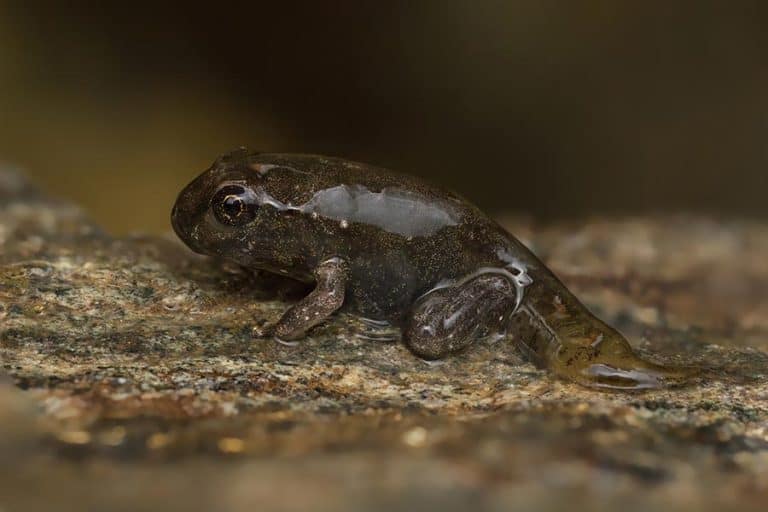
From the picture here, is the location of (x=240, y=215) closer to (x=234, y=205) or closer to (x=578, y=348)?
(x=234, y=205)

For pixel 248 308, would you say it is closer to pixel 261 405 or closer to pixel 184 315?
pixel 184 315

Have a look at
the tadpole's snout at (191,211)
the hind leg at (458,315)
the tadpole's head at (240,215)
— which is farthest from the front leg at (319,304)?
the tadpole's snout at (191,211)

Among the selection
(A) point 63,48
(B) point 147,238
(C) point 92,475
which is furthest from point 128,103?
(C) point 92,475

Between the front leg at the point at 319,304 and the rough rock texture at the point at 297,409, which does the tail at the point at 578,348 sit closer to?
the rough rock texture at the point at 297,409

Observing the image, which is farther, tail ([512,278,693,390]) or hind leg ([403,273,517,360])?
hind leg ([403,273,517,360])

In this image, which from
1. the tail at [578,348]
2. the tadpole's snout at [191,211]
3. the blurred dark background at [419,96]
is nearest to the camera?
the tail at [578,348]

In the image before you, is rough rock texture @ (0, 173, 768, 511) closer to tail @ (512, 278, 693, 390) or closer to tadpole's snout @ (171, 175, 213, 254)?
tail @ (512, 278, 693, 390)

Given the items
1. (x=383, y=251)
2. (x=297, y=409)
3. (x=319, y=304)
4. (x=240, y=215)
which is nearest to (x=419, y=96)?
(x=383, y=251)

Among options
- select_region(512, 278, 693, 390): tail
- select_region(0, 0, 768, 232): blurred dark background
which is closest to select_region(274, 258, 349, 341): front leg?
select_region(512, 278, 693, 390): tail
